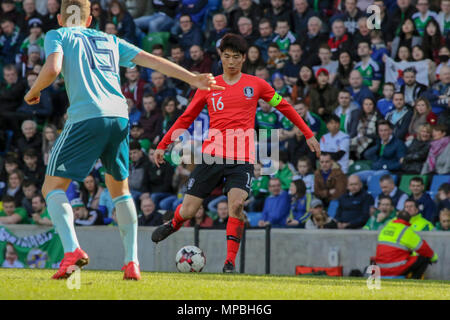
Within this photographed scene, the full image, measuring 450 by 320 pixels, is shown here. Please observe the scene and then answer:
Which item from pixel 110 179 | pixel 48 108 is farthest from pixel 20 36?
pixel 110 179

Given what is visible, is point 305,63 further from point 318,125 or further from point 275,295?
point 275,295

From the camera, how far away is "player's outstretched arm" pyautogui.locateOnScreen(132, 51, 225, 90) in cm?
651

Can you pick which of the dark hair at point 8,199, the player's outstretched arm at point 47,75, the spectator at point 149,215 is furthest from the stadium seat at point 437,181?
the player's outstretched arm at point 47,75

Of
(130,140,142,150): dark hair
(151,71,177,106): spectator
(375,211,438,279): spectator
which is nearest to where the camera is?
(375,211,438,279): spectator

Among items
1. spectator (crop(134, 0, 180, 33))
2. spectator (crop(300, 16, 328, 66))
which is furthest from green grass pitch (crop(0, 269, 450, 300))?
spectator (crop(134, 0, 180, 33))

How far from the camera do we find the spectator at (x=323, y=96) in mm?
15062

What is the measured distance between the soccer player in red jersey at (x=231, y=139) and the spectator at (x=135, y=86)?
761 cm

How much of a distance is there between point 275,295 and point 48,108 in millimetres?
12329

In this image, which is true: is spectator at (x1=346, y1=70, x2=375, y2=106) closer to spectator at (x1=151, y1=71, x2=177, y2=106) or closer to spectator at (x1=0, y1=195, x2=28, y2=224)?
spectator at (x1=151, y1=71, x2=177, y2=106)

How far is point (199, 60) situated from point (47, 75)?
407 inches

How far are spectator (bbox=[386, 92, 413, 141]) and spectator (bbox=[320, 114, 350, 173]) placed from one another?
31.2 inches

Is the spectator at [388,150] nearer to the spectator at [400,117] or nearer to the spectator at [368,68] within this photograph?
the spectator at [400,117]
